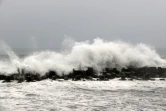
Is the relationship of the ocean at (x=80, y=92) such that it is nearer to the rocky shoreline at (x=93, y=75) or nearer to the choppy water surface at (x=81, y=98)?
the choppy water surface at (x=81, y=98)

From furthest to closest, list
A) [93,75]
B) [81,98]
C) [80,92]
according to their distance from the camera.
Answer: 1. [93,75]
2. [80,92]
3. [81,98]

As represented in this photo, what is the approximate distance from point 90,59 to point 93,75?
4.20 meters

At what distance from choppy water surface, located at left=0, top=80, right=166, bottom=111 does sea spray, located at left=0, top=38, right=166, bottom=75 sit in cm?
672

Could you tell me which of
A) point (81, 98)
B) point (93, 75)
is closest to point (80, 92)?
point (81, 98)

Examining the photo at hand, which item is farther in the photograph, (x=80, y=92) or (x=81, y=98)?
(x=80, y=92)

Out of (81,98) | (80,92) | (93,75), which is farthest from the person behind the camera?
(93,75)

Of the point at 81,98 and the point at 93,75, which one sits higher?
the point at 93,75

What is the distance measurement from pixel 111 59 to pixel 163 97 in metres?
15.2

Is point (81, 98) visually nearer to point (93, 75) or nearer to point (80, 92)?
point (80, 92)

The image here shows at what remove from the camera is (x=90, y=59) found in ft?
98.2

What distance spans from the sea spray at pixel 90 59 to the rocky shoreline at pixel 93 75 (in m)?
0.87

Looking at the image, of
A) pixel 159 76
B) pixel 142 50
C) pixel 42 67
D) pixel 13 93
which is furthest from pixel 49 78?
pixel 142 50

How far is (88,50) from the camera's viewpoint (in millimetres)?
30844

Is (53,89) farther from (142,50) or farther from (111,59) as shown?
(142,50)
